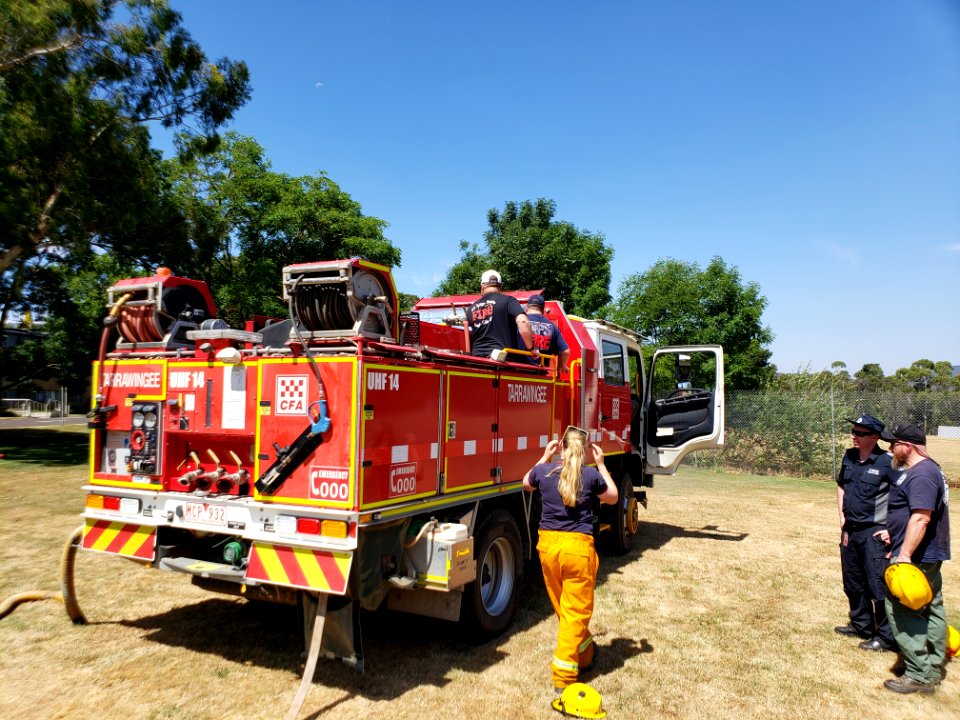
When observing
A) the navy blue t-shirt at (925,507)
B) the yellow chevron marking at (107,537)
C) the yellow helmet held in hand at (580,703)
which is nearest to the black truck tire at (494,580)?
the yellow helmet held in hand at (580,703)

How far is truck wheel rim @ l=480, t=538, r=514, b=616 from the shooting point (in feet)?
18.5

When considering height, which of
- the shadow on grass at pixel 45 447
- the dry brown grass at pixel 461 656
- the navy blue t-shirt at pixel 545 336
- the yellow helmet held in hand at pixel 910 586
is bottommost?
the dry brown grass at pixel 461 656

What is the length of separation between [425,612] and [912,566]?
3.40 meters

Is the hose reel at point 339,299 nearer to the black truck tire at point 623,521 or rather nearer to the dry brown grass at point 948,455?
the black truck tire at point 623,521

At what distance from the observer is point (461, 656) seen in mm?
5102

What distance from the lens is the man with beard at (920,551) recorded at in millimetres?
4652

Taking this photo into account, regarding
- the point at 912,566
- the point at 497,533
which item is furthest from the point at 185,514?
the point at 912,566

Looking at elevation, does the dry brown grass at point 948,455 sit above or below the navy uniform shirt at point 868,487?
below

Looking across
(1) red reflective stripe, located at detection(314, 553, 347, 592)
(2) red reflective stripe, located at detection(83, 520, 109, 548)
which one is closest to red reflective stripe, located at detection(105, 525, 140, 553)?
(2) red reflective stripe, located at detection(83, 520, 109, 548)

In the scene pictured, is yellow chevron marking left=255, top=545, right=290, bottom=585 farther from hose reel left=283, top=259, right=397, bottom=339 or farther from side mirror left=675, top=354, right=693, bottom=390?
side mirror left=675, top=354, right=693, bottom=390

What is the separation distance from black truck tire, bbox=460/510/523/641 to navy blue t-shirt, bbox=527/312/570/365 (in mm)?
1789

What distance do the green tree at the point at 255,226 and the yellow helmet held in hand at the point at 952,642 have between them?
1747cm

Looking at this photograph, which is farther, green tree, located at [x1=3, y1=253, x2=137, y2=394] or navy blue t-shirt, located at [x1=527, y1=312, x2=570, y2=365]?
green tree, located at [x1=3, y1=253, x2=137, y2=394]

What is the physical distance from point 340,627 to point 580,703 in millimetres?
1571
